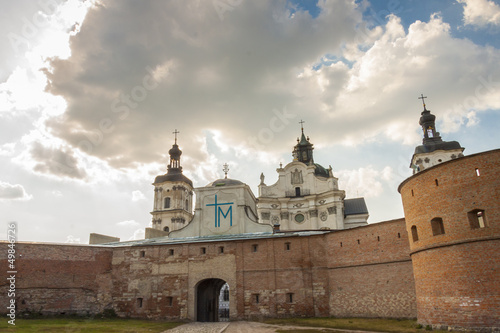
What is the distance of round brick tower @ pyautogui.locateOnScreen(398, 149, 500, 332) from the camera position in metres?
14.4

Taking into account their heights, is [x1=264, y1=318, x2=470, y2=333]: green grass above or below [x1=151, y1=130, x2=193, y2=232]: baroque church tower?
below

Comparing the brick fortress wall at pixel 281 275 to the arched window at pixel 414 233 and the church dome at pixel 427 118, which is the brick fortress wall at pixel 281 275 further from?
the church dome at pixel 427 118

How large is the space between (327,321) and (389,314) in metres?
3.36

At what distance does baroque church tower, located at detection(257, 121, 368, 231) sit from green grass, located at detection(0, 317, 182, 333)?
29305 millimetres

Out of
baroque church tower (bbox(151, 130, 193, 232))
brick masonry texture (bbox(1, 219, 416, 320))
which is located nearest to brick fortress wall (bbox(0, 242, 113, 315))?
brick masonry texture (bbox(1, 219, 416, 320))

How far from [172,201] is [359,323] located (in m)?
43.3

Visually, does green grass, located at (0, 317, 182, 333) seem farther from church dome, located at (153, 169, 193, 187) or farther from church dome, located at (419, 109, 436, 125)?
church dome, located at (419, 109, 436, 125)

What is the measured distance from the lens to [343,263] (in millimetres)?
22891

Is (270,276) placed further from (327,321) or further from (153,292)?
(153,292)

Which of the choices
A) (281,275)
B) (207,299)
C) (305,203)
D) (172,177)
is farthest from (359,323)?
(172,177)

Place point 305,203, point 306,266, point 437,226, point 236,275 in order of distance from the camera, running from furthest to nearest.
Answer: point 305,203, point 236,275, point 306,266, point 437,226

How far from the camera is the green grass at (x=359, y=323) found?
55.2ft

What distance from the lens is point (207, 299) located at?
2959 cm

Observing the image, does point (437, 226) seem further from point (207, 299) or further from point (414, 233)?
point (207, 299)
